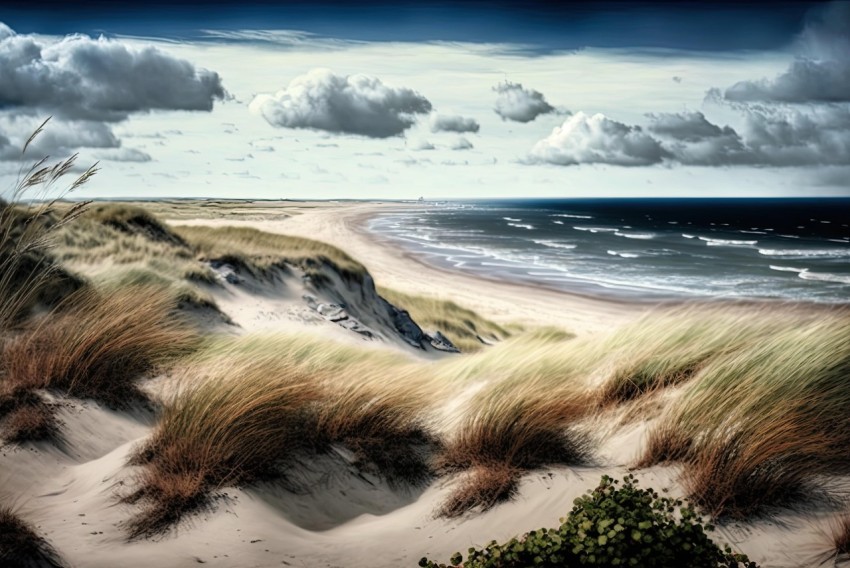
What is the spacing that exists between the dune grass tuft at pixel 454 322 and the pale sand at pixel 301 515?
12330 mm

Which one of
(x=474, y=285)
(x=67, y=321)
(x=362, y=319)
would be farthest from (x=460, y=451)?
(x=474, y=285)

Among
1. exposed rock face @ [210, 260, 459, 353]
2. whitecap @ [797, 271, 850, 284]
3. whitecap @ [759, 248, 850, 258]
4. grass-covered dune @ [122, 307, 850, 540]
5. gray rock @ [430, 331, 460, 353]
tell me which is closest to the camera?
grass-covered dune @ [122, 307, 850, 540]

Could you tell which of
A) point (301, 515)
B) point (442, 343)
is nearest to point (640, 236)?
point (442, 343)

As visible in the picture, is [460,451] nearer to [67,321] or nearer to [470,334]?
[67,321]

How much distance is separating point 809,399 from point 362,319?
11237 millimetres

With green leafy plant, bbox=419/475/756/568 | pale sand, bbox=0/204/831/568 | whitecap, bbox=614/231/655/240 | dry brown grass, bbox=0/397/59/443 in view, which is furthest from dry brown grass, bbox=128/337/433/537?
whitecap, bbox=614/231/655/240

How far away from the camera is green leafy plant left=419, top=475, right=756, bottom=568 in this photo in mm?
3193

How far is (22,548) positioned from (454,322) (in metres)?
15.7

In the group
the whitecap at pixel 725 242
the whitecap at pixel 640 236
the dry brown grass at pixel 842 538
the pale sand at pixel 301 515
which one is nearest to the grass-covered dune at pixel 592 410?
the pale sand at pixel 301 515

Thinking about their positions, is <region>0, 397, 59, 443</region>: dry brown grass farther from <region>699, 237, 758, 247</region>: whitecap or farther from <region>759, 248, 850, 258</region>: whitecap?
<region>699, 237, 758, 247</region>: whitecap

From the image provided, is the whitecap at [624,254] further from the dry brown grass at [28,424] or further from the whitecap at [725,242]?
the dry brown grass at [28,424]

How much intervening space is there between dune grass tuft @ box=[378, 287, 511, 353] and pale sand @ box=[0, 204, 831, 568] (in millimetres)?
12330

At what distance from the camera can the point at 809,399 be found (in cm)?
452

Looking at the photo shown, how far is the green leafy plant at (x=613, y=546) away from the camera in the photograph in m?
3.19
